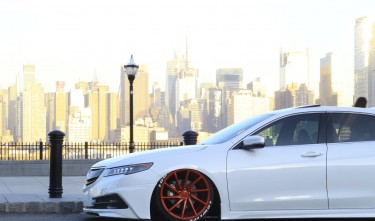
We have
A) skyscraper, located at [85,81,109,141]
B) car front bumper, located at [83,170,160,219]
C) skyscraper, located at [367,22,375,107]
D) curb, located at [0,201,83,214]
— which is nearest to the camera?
car front bumper, located at [83,170,160,219]

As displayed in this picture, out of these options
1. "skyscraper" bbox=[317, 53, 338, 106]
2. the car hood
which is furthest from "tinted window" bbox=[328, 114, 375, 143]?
"skyscraper" bbox=[317, 53, 338, 106]

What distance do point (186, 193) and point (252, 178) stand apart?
0.75 m

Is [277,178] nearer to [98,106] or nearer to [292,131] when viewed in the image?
[292,131]

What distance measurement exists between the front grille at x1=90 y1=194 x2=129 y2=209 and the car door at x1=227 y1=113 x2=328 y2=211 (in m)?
1.21

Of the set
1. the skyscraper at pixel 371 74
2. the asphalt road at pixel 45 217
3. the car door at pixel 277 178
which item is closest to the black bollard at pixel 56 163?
the asphalt road at pixel 45 217

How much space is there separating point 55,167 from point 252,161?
4014 millimetres

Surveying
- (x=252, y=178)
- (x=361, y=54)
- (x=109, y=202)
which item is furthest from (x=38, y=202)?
(x=361, y=54)

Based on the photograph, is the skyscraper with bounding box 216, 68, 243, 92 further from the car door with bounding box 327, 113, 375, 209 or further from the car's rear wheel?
the car's rear wheel

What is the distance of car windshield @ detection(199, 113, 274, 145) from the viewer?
8461mm

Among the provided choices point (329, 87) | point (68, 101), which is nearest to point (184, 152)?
point (329, 87)

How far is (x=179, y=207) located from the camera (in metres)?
8.01

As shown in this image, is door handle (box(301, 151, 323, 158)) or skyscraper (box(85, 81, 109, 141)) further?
skyscraper (box(85, 81, 109, 141))

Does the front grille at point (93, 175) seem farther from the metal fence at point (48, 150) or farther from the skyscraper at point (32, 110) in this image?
the skyscraper at point (32, 110)

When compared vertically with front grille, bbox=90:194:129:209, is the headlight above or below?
above
